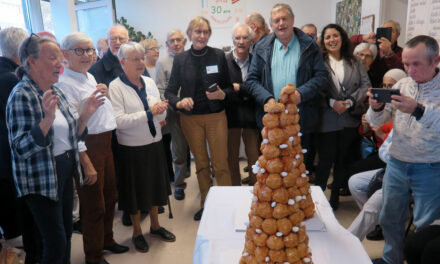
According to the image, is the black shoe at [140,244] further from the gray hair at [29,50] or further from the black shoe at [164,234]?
the gray hair at [29,50]

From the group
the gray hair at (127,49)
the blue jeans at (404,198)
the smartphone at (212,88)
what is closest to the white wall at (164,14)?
the smartphone at (212,88)

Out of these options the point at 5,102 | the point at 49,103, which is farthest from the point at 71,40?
the point at 49,103

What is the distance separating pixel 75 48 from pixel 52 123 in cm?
61

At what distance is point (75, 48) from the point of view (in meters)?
1.98

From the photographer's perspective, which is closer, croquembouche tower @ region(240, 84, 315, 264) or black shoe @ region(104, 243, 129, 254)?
croquembouche tower @ region(240, 84, 315, 264)

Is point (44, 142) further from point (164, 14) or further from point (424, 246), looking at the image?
point (164, 14)

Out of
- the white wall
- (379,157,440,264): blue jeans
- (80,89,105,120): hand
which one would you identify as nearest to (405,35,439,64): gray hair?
(379,157,440,264): blue jeans

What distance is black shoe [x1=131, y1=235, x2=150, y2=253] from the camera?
8.24 ft

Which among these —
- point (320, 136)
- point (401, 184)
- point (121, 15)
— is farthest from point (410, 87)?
point (121, 15)

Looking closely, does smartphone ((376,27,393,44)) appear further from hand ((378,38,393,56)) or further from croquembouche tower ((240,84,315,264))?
croquembouche tower ((240,84,315,264))

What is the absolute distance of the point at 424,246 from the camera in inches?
60.3

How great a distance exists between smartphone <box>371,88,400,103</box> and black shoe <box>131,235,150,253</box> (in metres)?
2.02

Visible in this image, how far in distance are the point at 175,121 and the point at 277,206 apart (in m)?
2.77

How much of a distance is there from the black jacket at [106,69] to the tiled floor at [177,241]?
4.50ft
